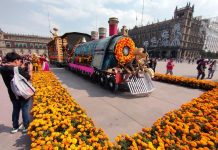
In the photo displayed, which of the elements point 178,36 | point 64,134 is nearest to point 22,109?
point 64,134

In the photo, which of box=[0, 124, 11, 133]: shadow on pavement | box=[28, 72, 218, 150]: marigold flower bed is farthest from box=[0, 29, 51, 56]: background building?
box=[28, 72, 218, 150]: marigold flower bed

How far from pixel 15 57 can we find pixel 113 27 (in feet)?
22.6

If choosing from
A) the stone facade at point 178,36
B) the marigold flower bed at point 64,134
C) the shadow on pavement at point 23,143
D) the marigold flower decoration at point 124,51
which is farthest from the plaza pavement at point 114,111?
the stone facade at point 178,36

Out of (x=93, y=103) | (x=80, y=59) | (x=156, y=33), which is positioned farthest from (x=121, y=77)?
(x=156, y=33)

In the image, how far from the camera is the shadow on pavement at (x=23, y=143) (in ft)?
10.1

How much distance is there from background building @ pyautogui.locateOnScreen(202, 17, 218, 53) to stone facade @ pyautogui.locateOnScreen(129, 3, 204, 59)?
3904 millimetres

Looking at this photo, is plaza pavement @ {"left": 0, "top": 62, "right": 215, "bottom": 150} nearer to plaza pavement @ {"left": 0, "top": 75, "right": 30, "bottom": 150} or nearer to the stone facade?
plaza pavement @ {"left": 0, "top": 75, "right": 30, "bottom": 150}

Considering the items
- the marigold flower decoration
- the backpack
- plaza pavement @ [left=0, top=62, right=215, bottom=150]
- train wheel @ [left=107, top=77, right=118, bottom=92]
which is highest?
the marigold flower decoration

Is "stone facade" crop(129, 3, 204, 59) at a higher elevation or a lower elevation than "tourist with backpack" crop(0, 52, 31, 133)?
higher

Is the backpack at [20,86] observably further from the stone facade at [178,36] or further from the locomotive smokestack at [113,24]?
the stone facade at [178,36]

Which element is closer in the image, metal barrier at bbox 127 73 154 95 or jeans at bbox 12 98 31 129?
jeans at bbox 12 98 31 129

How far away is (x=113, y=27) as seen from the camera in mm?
9117

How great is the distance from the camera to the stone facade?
67.9 meters

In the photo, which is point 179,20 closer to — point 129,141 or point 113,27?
point 113,27
